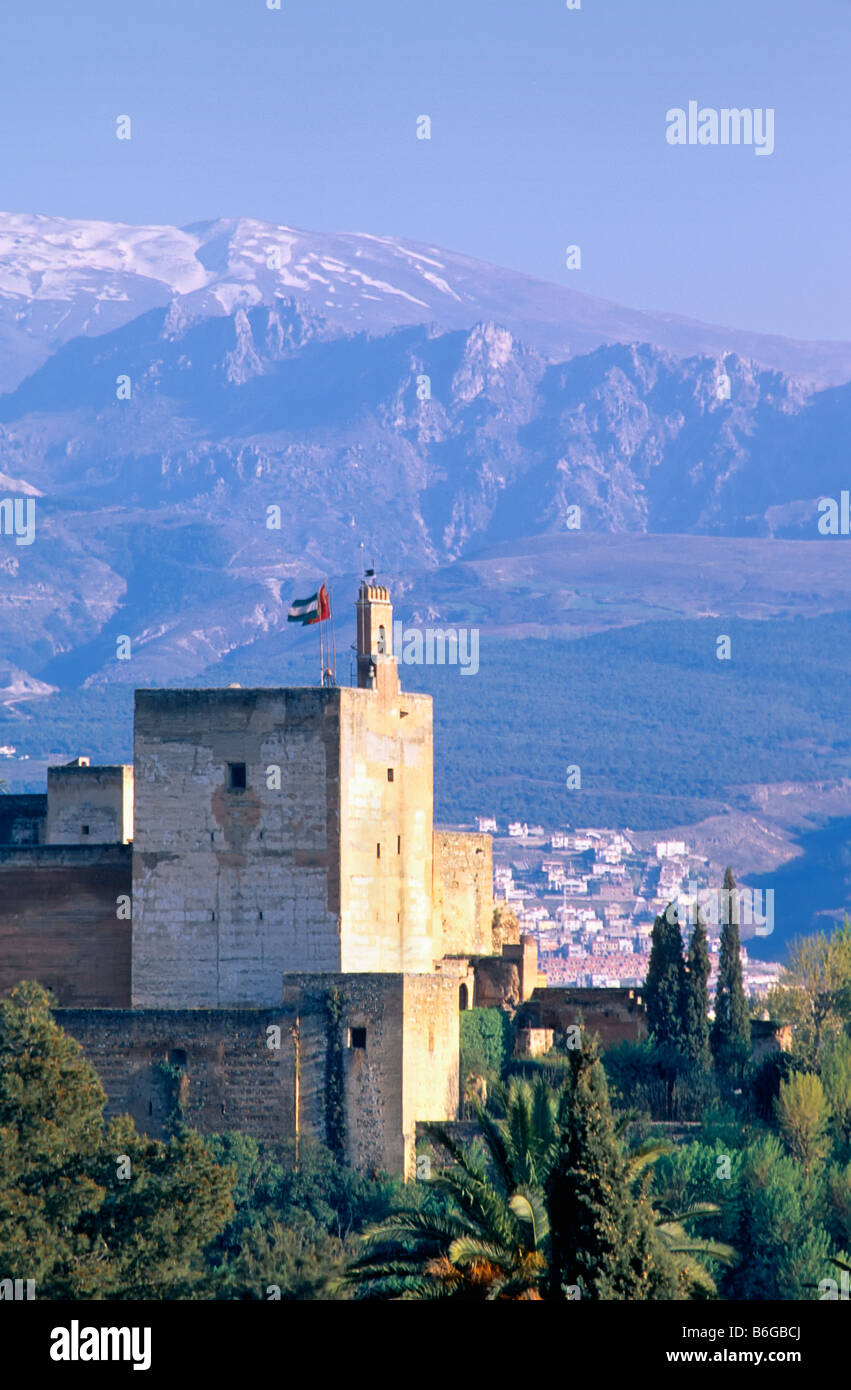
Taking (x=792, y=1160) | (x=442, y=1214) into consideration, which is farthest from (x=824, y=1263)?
(x=442, y=1214)

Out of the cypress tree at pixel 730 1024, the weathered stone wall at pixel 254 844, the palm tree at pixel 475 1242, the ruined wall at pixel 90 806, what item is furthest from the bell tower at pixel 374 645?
the palm tree at pixel 475 1242

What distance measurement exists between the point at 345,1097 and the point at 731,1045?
12688 mm

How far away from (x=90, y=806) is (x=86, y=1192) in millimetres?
28202

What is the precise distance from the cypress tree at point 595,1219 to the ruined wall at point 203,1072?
90.8 feet

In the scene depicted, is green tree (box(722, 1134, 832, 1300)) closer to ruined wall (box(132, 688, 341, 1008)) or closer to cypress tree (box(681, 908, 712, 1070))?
cypress tree (box(681, 908, 712, 1070))

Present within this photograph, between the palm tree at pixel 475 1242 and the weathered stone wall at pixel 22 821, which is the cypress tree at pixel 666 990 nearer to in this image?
the weathered stone wall at pixel 22 821

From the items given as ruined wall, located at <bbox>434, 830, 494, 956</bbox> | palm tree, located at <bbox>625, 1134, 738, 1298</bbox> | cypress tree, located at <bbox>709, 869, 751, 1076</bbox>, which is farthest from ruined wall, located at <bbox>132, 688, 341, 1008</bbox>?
palm tree, located at <bbox>625, 1134, 738, 1298</bbox>

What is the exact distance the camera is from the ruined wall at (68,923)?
233 feet

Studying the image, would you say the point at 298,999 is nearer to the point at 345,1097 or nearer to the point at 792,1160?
the point at 345,1097

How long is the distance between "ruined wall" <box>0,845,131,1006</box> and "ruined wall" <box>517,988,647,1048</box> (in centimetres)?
1145

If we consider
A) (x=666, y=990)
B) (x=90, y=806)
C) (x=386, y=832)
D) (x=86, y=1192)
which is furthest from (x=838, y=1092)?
(x=86, y=1192)

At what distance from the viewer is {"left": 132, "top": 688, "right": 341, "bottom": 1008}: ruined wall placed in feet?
225

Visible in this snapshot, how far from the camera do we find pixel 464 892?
261ft

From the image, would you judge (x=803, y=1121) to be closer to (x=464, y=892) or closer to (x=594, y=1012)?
(x=594, y=1012)
